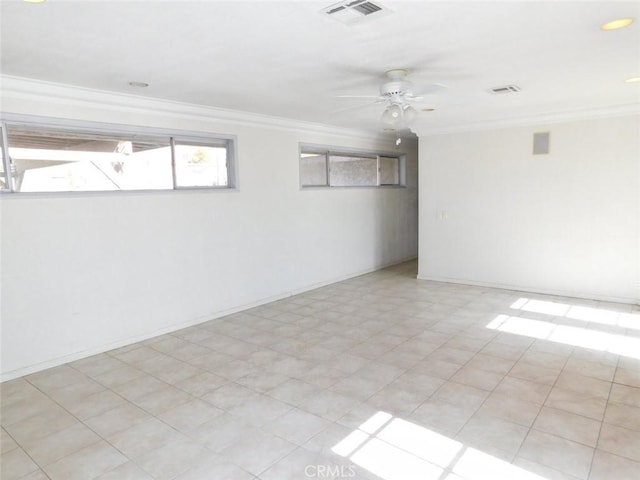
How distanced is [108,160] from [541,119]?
17.2ft

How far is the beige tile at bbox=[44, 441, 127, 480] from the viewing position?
2.19 m

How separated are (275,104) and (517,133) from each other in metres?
3.40

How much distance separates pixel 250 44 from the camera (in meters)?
2.63

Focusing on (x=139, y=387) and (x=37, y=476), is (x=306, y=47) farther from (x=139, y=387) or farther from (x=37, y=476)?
(x=37, y=476)

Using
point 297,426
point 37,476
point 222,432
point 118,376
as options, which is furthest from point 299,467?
point 118,376

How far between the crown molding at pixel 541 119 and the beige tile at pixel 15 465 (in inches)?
228

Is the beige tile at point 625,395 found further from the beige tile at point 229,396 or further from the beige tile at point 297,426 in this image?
the beige tile at point 229,396

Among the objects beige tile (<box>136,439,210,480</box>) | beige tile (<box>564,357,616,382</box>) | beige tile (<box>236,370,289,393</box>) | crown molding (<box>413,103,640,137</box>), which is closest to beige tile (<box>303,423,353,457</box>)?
beige tile (<box>136,439,210,480</box>)

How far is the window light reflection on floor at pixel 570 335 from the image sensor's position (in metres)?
3.64

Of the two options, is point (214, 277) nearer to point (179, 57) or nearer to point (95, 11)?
point (179, 57)

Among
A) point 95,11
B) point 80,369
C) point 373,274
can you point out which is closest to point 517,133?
point 373,274

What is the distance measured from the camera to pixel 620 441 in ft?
7.61

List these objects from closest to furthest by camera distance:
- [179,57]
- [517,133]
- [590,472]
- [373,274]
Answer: [590,472] < [179,57] < [517,133] < [373,274]

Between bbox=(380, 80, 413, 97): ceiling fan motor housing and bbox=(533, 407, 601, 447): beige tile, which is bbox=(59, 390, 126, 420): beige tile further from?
bbox=(380, 80, 413, 97): ceiling fan motor housing
